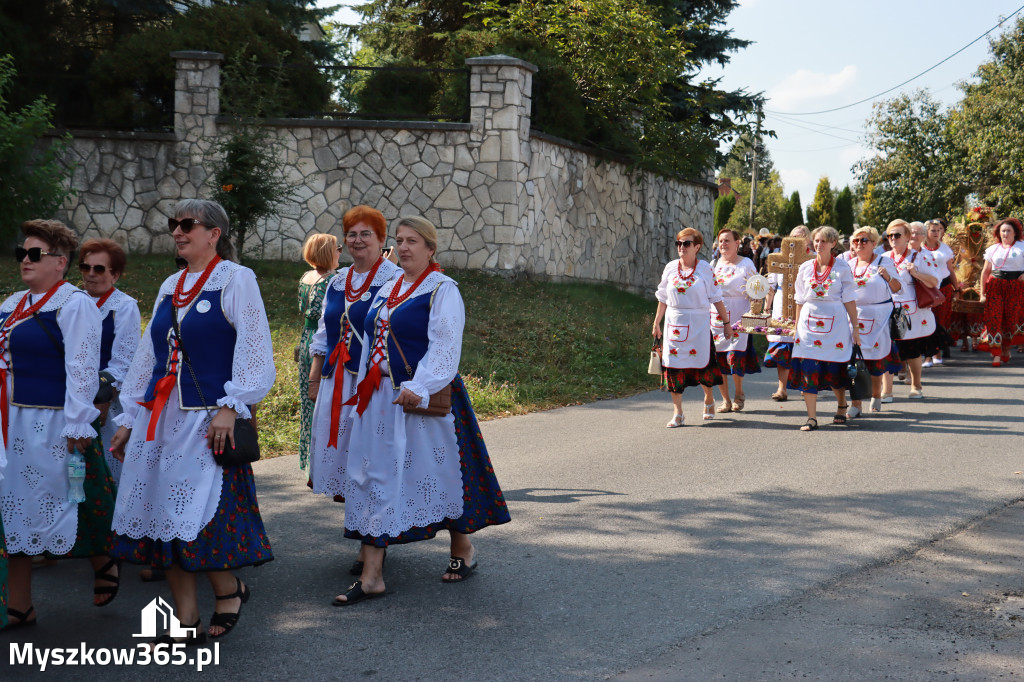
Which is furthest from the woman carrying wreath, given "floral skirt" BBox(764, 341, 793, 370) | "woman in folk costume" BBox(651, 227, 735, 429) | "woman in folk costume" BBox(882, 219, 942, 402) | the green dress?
"woman in folk costume" BBox(882, 219, 942, 402)

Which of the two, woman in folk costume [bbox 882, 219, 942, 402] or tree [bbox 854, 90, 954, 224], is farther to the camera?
tree [bbox 854, 90, 954, 224]

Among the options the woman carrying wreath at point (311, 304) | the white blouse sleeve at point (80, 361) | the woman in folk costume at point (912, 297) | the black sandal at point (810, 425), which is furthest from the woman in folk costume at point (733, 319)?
the white blouse sleeve at point (80, 361)

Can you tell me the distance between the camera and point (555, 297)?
17.2 meters

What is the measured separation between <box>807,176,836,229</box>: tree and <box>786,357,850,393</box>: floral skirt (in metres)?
50.6

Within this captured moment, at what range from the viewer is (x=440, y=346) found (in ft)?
16.8

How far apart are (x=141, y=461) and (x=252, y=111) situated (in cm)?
1317

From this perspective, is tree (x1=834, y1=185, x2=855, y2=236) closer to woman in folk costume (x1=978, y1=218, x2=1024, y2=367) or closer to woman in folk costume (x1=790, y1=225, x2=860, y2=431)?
woman in folk costume (x1=978, y1=218, x2=1024, y2=367)

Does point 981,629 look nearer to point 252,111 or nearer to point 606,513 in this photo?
point 606,513

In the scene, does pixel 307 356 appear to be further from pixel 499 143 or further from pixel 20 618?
pixel 499 143

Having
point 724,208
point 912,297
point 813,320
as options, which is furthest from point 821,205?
point 813,320

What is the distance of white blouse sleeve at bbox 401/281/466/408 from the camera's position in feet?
16.5

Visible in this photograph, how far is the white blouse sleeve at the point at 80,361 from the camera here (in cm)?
464

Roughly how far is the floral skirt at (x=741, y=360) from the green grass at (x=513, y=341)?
5.20 feet

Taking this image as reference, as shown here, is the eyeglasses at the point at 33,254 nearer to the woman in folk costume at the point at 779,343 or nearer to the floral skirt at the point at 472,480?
the floral skirt at the point at 472,480
